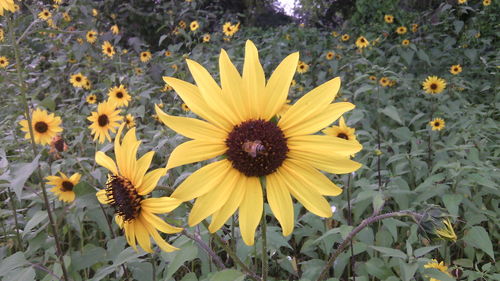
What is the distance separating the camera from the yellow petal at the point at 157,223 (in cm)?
86

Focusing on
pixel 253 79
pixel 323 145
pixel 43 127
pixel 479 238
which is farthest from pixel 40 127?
pixel 479 238

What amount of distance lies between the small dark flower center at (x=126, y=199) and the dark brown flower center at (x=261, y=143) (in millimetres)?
253

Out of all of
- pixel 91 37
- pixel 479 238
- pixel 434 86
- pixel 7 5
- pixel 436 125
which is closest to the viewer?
pixel 7 5

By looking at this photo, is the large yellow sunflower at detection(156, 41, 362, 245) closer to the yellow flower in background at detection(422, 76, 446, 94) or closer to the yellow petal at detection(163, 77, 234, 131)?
the yellow petal at detection(163, 77, 234, 131)

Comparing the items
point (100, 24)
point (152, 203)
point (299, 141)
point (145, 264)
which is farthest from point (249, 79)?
point (100, 24)

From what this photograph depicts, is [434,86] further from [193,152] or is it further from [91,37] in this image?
[91,37]

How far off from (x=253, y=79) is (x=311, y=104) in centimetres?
14

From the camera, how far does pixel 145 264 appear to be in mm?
1558

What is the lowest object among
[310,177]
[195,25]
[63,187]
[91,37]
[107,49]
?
[63,187]

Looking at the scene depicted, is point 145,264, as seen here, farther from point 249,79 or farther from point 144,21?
point 144,21

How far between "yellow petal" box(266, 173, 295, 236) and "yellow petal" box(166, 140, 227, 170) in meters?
0.13

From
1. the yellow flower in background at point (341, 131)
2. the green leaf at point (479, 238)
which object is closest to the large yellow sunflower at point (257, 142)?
the green leaf at point (479, 238)

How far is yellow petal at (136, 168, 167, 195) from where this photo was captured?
2.85 feet

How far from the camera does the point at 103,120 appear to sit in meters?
2.46
